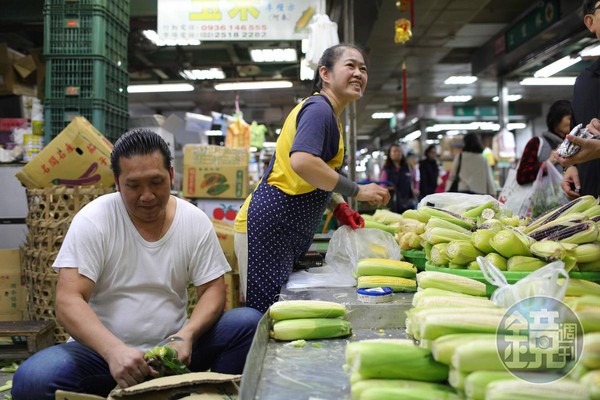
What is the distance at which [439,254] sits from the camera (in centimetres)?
211

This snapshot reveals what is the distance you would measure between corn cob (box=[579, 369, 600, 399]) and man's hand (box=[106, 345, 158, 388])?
134 centimetres

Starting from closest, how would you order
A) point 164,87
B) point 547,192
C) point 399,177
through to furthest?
point 547,192, point 399,177, point 164,87

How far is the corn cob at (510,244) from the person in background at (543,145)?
131 inches

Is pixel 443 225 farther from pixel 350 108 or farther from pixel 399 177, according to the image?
pixel 399 177

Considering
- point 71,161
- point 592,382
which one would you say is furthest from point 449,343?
point 71,161

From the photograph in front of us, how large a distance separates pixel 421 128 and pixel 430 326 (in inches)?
765

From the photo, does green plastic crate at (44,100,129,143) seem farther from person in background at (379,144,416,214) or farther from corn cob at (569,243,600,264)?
person in background at (379,144,416,214)

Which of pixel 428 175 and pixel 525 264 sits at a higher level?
pixel 428 175

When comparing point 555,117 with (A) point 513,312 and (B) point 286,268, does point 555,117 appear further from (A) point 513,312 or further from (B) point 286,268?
(A) point 513,312

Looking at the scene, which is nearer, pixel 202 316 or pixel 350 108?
pixel 202 316

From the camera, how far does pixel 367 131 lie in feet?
A: 92.7

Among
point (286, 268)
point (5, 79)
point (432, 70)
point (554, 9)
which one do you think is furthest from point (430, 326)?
point (432, 70)

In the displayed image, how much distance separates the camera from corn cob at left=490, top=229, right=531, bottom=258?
1.89 meters

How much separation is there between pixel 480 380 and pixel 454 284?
28.6 inches
